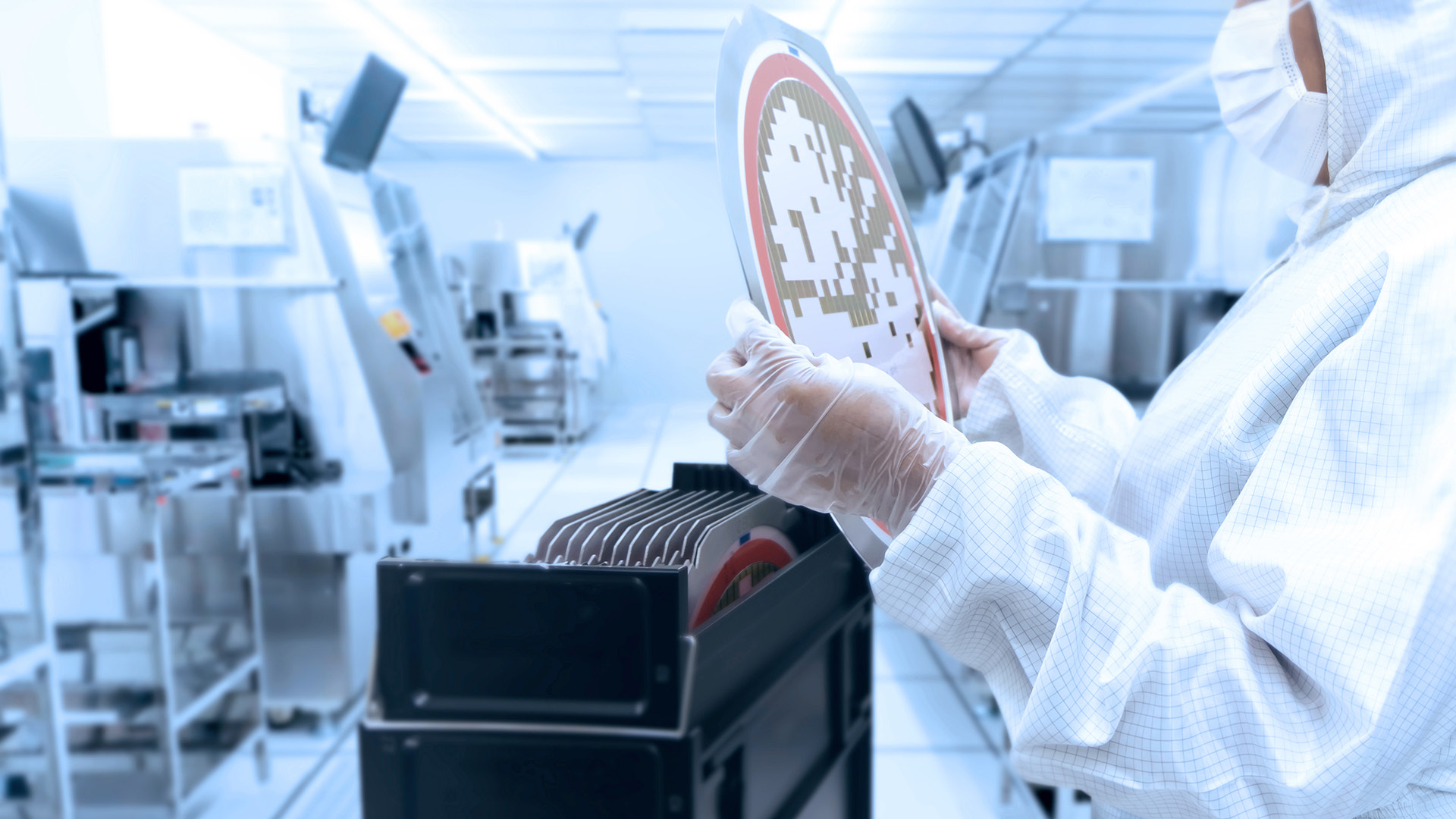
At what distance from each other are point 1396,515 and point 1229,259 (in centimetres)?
253

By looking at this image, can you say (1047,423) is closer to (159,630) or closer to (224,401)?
(159,630)

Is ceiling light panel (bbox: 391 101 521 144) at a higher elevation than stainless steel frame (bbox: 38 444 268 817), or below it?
higher

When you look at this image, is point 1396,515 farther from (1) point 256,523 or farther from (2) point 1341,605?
(1) point 256,523

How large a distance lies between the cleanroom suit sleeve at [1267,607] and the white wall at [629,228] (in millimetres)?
7549

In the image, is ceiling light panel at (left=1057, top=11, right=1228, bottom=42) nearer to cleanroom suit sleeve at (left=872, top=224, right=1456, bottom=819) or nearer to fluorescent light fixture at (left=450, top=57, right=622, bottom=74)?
fluorescent light fixture at (left=450, top=57, right=622, bottom=74)

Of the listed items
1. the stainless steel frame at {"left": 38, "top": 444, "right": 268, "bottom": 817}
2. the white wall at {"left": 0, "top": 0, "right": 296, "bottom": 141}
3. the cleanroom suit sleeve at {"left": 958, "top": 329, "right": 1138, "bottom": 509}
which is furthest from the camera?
the white wall at {"left": 0, "top": 0, "right": 296, "bottom": 141}

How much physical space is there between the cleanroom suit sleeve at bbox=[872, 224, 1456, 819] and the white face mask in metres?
0.24

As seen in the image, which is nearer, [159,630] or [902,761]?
[159,630]

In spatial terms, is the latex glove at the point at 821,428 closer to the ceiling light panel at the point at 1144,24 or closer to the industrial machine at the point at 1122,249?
the industrial machine at the point at 1122,249

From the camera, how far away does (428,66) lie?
5.24m

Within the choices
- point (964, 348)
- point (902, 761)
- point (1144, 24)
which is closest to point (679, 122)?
point (1144, 24)

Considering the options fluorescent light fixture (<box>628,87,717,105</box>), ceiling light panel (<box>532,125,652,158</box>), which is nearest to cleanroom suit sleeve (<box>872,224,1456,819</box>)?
fluorescent light fixture (<box>628,87,717,105</box>)

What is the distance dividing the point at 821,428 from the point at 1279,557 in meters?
0.31

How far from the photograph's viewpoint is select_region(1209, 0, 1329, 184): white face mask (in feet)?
2.54
